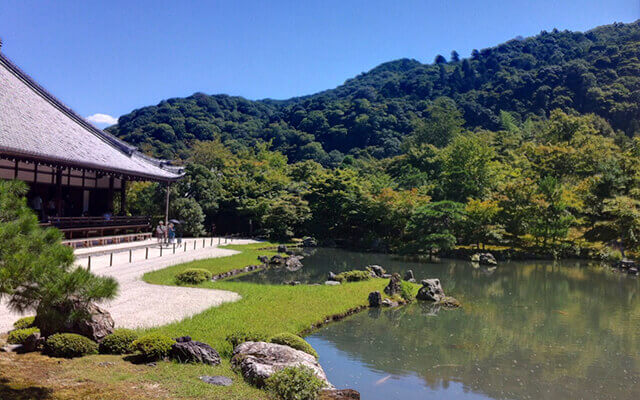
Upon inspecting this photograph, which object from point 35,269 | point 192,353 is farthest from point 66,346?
point 35,269

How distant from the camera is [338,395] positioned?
7.82 meters

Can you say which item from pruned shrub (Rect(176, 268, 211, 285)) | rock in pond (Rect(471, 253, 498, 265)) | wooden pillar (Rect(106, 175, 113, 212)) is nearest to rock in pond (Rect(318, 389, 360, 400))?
pruned shrub (Rect(176, 268, 211, 285))

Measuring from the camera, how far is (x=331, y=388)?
830 cm

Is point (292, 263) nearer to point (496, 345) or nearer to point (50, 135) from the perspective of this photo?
point (50, 135)

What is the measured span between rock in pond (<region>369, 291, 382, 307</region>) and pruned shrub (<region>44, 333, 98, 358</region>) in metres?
10.9

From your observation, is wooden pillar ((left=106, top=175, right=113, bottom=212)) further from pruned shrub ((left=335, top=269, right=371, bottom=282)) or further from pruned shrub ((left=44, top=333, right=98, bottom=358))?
pruned shrub ((left=44, top=333, right=98, bottom=358))

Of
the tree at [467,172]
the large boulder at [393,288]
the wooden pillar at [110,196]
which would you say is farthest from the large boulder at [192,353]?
the tree at [467,172]

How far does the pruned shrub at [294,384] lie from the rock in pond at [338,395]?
160 millimetres

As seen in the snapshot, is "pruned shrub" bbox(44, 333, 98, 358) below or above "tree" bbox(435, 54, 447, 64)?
below

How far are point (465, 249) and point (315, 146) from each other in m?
55.8

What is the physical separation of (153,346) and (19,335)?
267 centimetres

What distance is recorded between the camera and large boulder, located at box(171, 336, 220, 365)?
28.8 ft

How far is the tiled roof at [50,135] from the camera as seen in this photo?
2009 cm

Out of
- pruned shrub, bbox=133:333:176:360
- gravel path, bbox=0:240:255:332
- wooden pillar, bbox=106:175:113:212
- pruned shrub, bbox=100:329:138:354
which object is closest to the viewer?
pruned shrub, bbox=133:333:176:360
